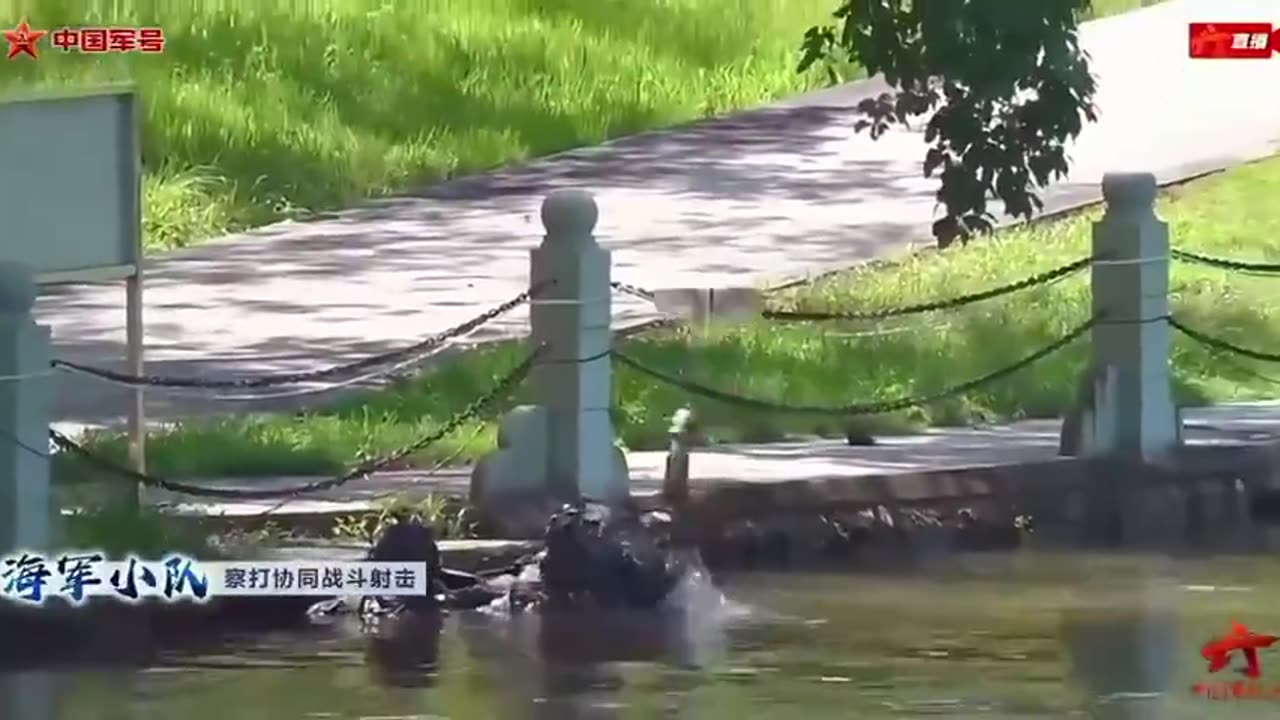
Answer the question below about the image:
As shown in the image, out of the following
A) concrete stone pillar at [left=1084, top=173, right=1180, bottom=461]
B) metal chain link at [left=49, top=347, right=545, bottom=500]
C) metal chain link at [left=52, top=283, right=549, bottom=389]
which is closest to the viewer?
metal chain link at [left=52, top=283, right=549, bottom=389]

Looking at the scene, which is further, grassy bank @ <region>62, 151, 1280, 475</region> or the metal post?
grassy bank @ <region>62, 151, 1280, 475</region>

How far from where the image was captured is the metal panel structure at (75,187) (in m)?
12.8

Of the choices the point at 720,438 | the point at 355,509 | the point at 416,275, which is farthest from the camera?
the point at 416,275

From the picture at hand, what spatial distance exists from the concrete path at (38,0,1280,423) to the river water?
417 cm

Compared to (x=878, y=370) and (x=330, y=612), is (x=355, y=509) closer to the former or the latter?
(x=330, y=612)

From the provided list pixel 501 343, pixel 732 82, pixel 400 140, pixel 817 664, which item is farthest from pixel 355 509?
pixel 732 82

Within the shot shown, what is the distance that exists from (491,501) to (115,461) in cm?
178

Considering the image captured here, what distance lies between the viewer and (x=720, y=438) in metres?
16.4

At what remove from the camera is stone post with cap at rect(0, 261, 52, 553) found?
1191cm

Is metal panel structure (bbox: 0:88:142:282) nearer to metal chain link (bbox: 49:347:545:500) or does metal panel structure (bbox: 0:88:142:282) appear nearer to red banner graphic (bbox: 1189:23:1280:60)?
metal chain link (bbox: 49:347:545:500)

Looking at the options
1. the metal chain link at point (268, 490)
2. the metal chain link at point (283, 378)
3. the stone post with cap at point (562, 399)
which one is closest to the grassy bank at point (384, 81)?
the metal chain link at point (283, 378)

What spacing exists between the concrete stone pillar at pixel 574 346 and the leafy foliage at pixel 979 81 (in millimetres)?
3245

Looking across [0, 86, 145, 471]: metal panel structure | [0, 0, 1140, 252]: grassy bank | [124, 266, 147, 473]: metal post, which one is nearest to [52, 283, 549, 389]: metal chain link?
[124, 266, 147, 473]: metal post

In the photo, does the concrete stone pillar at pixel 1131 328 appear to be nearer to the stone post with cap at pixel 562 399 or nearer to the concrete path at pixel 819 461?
the concrete path at pixel 819 461
